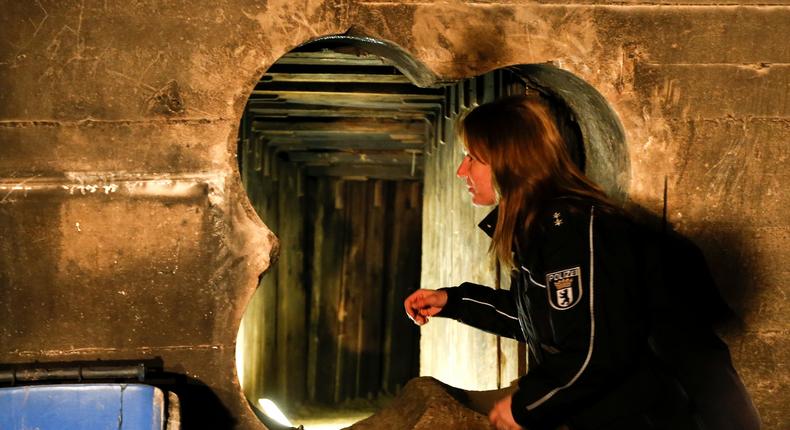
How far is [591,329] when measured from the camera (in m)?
2.79

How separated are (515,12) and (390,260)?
7101 millimetres

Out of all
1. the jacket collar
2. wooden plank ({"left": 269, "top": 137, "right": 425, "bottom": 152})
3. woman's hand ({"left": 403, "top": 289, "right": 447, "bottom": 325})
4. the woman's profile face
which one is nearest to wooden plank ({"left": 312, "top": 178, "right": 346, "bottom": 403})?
wooden plank ({"left": 269, "top": 137, "right": 425, "bottom": 152})

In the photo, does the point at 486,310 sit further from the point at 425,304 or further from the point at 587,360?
the point at 587,360

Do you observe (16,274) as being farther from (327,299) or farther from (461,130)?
(327,299)

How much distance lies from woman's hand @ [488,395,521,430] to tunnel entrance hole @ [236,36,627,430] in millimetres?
3285

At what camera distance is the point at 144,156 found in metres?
3.82

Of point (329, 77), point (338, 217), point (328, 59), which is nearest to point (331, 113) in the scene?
point (329, 77)

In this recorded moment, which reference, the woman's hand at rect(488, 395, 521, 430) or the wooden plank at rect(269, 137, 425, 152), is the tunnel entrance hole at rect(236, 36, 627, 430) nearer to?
the wooden plank at rect(269, 137, 425, 152)

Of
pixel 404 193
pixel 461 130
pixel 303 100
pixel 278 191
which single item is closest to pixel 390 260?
pixel 404 193

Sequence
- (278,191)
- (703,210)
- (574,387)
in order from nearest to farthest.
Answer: (574,387), (703,210), (278,191)

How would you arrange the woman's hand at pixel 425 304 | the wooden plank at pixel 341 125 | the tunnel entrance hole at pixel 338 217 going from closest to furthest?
the woman's hand at pixel 425 304 < the tunnel entrance hole at pixel 338 217 < the wooden plank at pixel 341 125

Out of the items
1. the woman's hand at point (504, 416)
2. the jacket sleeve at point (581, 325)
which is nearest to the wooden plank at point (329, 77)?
the jacket sleeve at point (581, 325)

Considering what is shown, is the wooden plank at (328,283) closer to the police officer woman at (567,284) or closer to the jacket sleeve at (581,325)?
the police officer woman at (567,284)

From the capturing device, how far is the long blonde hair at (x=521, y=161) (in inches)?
121
